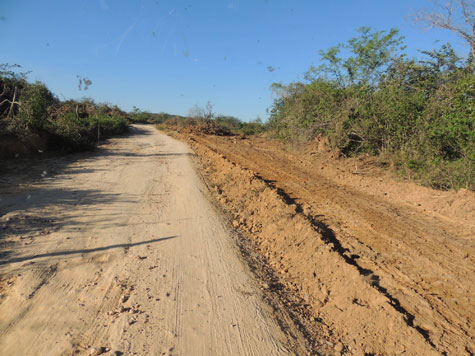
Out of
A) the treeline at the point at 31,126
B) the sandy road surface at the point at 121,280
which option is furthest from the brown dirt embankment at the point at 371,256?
the treeline at the point at 31,126

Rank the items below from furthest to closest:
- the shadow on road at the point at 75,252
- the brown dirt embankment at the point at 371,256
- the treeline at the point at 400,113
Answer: the treeline at the point at 400,113
the shadow on road at the point at 75,252
the brown dirt embankment at the point at 371,256

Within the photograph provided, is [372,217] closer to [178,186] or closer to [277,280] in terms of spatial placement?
[277,280]

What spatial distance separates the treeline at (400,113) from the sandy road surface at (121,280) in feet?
20.3

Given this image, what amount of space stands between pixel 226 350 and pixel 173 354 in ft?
1.46

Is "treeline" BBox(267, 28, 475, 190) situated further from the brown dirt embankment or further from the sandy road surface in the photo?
the sandy road surface

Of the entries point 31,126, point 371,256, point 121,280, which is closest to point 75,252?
point 121,280

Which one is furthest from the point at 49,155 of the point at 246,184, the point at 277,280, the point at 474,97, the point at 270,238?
the point at 474,97

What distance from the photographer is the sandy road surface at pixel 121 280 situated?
7.91 feet

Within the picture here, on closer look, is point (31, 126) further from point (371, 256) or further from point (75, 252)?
point (371, 256)

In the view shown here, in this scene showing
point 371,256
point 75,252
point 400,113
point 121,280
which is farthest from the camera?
point 400,113

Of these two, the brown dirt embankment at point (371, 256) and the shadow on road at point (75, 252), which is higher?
the brown dirt embankment at point (371, 256)

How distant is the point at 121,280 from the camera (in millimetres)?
3180

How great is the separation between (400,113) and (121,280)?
891 centimetres

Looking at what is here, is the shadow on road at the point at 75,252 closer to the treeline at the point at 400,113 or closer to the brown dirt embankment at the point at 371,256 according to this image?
the brown dirt embankment at the point at 371,256
